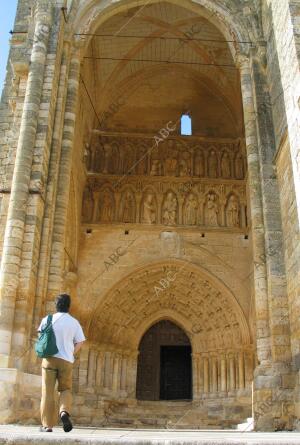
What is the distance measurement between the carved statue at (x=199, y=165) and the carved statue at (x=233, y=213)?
103 cm

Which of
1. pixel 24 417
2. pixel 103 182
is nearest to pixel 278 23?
pixel 103 182

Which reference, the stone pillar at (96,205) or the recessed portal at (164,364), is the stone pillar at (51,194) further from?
the recessed portal at (164,364)

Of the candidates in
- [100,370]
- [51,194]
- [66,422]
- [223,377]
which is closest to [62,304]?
[66,422]

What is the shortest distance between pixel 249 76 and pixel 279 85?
1.09 m

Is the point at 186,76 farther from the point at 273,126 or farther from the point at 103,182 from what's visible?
the point at 273,126

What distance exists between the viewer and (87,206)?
12.4 m

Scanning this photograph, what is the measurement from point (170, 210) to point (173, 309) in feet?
7.94

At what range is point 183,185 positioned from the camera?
1268 cm

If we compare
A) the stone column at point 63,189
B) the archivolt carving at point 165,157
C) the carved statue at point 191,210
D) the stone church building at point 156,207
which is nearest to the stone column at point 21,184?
the stone church building at point 156,207

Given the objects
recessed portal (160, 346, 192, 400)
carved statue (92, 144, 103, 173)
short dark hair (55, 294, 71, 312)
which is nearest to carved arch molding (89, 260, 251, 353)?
recessed portal (160, 346, 192, 400)

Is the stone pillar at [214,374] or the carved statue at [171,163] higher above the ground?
the carved statue at [171,163]

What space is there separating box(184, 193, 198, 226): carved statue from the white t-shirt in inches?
326

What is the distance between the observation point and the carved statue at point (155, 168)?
42.0 ft

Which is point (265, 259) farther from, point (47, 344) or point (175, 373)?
point (175, 373)
